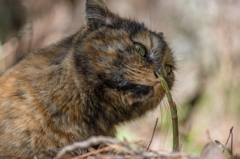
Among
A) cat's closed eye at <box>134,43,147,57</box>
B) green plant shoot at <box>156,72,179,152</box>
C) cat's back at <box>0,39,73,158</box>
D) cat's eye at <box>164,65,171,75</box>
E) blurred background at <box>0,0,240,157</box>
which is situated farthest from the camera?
blurred background at <box>0,0,240,157</box>

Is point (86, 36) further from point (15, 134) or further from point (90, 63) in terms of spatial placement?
point (15, 134)

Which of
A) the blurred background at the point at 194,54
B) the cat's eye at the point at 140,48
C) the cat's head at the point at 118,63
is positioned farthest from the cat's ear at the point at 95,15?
the blurred background at the point at 194,54

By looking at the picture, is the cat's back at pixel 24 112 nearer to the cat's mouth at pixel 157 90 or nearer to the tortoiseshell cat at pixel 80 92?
the tortoiseshell cat at pixel 80 92

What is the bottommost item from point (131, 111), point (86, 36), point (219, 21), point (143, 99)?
point (131, 111)

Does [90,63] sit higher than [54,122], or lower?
higher

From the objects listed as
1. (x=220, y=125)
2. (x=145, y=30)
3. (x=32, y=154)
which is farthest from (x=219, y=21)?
(x=32, y=154)

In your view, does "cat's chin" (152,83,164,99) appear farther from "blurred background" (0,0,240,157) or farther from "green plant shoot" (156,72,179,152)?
"blurred background" (0,0,240,157)

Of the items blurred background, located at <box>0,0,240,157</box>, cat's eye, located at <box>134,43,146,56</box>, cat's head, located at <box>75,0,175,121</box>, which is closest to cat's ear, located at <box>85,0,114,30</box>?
cat's head, located at <box>75,0,175,121</box>

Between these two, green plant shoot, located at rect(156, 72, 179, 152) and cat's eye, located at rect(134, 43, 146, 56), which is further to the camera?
cat's eye, located at rect(134, 43, 146, 56)
